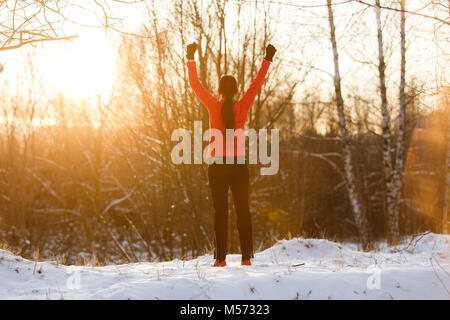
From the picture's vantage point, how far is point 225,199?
12.9ft

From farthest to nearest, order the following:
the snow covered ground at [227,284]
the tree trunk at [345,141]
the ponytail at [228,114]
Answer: the tree trunk at [345,141] → the ponytail at [228,114] → the snow covered ground at [227,284]

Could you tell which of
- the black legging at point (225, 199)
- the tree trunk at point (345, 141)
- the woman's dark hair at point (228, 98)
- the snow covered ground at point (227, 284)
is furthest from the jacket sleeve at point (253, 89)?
the tree trunk at point (345, 141)

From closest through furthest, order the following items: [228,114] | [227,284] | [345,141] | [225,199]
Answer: [227,284] → [228,114] → [225,199] → [345,141]

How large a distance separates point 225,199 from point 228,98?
1047 mm

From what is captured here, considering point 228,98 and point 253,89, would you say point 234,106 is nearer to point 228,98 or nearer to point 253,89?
point 228,98

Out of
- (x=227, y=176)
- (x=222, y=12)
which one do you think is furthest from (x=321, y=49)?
(x=227, y=176)

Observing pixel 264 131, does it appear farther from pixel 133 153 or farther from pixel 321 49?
pixel 133 153

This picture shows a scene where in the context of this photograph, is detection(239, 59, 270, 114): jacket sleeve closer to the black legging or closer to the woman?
the woman

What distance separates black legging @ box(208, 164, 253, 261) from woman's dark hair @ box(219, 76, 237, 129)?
1.47 feet

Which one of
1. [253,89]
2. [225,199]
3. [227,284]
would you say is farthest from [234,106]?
[227,284]

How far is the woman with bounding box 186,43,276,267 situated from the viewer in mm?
3830

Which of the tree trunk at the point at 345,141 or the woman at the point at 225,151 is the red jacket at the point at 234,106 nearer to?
the woman at the point at 225,151

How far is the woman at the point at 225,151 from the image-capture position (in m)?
3.83

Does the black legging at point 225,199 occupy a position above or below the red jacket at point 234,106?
below
